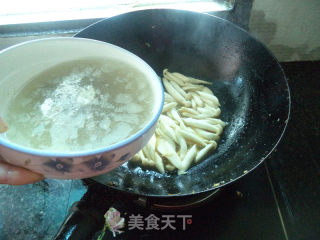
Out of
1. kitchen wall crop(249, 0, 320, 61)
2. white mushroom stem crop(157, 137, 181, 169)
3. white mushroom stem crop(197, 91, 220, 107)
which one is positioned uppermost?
kitchen wall crop(249, 0, 320, 61)

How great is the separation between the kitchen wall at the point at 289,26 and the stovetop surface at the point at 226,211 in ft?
1.79

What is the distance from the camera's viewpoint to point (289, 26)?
1.16m

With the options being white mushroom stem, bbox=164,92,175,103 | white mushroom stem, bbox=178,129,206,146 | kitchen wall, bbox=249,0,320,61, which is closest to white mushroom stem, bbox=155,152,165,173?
white mushroom stem, bbox=178,129,206,146

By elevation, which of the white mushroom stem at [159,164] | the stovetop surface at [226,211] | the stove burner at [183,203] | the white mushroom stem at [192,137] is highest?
the white mushroom stem at [192,137]

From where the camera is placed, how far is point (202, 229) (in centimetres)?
78

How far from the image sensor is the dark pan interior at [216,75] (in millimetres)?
709

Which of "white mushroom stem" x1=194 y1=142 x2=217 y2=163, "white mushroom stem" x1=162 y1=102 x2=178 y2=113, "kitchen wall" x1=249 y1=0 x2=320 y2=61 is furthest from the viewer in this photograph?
"kitchen wall" x1=249 y1=0 x2=320 y2=61

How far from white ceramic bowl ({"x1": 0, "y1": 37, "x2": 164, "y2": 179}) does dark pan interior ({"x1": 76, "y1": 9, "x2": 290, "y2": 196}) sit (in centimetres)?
19

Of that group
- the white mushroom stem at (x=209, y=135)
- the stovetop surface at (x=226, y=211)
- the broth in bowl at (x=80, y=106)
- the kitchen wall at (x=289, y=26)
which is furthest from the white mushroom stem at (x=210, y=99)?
the broth in bowl at (x=80, y=106)

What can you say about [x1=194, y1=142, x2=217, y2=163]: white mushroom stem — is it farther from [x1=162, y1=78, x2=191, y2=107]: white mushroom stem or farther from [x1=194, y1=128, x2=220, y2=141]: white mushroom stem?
[x1=162, y1=78, x2=191, y2=107]: white mushroom stem

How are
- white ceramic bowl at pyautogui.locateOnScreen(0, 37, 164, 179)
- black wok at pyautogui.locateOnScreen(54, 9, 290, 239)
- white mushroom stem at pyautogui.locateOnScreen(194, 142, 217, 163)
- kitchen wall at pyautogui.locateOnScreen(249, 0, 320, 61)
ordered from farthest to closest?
kitchen wall at pyautogui.locateOnScreen(249, 0, 320, 61)
white mushroom stem at pyautogui.locateOnScreen(194, 142, 217, 163)
black wok at pyautogui.locateOnScreen(54, 9, 290, 239)
white ceramic bowl at pyautogui.locateOnScreen(0, 37, 164, 179)

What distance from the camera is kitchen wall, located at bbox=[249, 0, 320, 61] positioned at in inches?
42.8

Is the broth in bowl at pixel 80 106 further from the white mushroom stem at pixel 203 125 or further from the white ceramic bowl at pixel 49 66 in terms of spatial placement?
the white mushroom stem at pixel 203 125

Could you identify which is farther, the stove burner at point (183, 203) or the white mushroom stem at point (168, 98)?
the white mushroom stem at point (168, 98)
